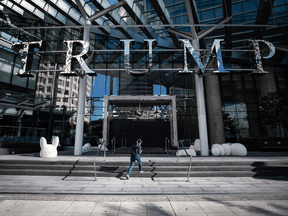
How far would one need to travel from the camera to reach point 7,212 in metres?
3.76

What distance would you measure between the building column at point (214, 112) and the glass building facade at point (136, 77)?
0.13 m

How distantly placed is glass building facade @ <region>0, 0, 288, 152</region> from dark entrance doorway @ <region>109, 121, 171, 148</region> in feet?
1.07

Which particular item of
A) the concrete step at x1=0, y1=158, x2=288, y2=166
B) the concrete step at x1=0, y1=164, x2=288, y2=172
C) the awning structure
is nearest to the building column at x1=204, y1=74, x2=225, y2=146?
the concrete step at x1=0, y1=158, x2=288, y2=166

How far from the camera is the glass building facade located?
1767 centimetres

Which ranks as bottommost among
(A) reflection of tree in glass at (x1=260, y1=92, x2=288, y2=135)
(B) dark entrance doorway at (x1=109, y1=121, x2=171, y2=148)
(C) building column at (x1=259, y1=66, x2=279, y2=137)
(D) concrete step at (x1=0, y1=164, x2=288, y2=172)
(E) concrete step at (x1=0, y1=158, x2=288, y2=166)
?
(D) concrete step at (x1=0, y1=164, x2=288, y2=172)

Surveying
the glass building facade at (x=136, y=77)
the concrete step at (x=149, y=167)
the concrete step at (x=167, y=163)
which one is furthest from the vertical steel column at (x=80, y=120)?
the glass building facade at (x=136, y=77)

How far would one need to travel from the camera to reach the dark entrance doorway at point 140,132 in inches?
691

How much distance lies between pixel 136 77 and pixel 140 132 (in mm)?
7793

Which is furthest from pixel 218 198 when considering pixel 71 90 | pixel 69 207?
pixel 71 90

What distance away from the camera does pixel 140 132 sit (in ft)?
58.1

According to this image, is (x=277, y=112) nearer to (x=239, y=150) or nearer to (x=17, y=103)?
(x=239, y=150)

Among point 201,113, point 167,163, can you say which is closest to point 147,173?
point 167,163

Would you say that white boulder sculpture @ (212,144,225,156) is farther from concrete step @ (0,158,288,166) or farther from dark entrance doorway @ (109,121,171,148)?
dark entrance doorway @ (109,121,171,148)

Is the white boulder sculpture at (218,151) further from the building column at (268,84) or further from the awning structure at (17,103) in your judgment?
the awning structure at (17,103)
